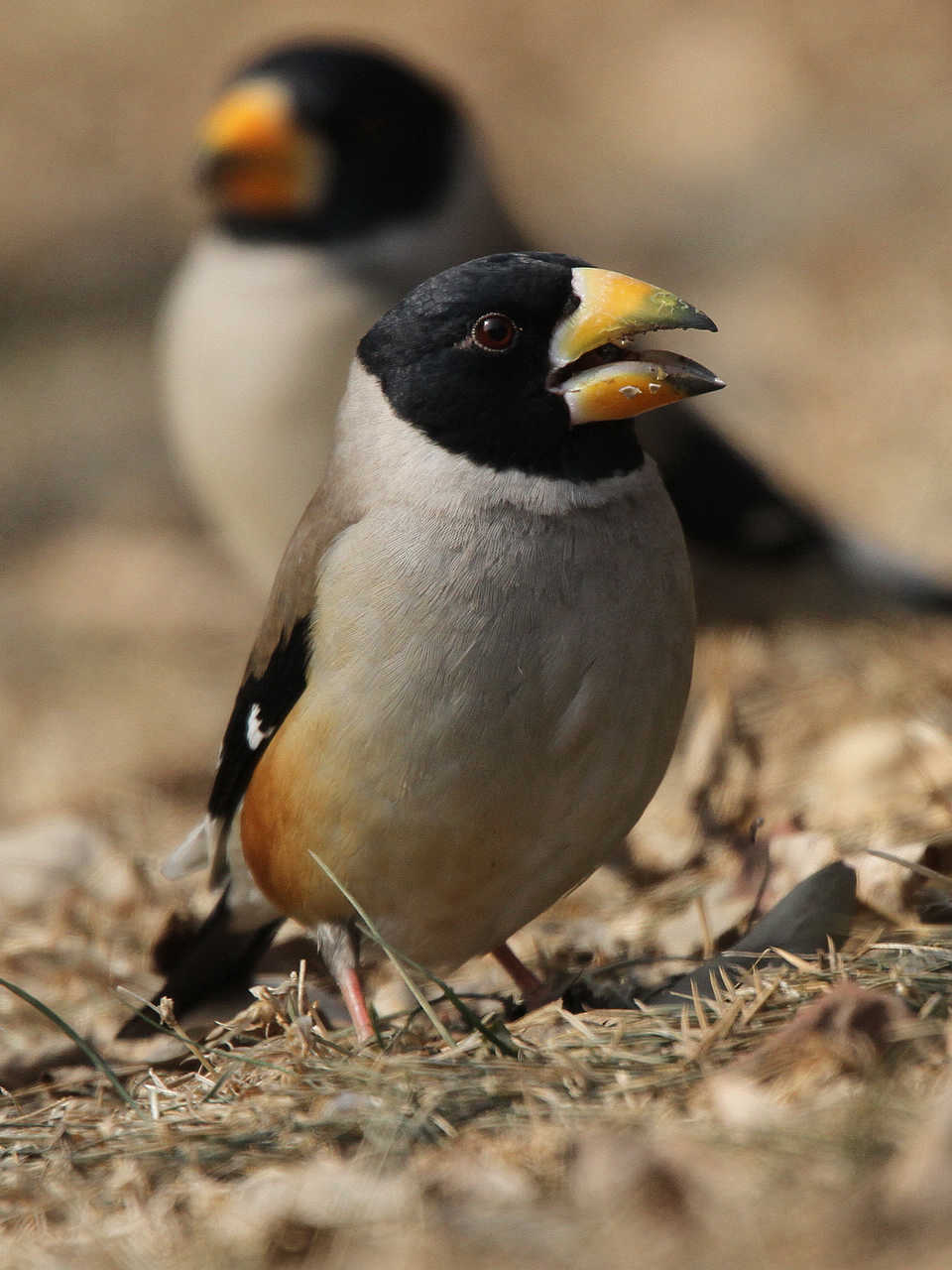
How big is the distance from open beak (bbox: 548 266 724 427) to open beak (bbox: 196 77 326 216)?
3875mm

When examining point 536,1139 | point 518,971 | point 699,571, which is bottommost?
point 518,971

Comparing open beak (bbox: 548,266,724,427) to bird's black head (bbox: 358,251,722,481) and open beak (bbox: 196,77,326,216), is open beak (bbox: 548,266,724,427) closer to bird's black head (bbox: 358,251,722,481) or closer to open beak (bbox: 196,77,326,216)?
bird's black head (bbox: 358,251,722,481)

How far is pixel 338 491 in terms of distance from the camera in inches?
150

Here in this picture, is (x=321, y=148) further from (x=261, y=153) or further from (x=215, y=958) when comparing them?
(x=215, y=958)

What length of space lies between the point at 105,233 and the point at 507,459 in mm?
9514

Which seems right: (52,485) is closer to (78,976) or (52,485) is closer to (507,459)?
(78,976)

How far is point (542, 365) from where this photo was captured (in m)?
3.55

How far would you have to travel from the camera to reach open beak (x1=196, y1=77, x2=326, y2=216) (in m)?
7.04

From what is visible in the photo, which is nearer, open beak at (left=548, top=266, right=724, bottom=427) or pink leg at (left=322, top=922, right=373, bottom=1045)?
open beak at (left=548, top=266, right=724, bottom=427)

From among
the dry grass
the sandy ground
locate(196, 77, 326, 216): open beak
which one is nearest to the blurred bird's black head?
locate(196, 77, 326, 216): open beak

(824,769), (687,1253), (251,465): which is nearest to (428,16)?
(251,465)

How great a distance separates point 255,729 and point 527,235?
4413 millimetres

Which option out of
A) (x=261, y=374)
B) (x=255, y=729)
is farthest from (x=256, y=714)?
(x=261, y=374)

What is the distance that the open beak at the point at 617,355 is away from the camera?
3445 mm
